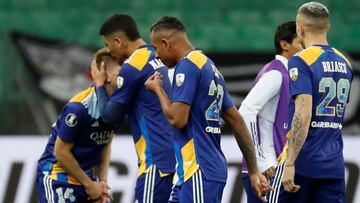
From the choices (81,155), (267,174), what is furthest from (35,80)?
(267,174)

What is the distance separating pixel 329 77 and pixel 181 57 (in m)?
1.01

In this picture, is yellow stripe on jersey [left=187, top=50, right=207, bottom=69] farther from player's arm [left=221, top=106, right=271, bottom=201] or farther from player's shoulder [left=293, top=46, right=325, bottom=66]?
player's shoulder [left=293, top=46, right=325, bottom=66]

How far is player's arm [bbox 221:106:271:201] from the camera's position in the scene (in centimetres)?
733

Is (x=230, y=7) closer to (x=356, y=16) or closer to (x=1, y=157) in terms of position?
(x=356, y=16)

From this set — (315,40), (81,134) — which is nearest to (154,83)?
(315,40)

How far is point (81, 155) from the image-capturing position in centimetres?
851

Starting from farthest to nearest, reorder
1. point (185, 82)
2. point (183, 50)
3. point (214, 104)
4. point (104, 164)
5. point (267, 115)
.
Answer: point (104, 164), point (267, 115), point (183, 50), point (214, 104), point (185, 82)

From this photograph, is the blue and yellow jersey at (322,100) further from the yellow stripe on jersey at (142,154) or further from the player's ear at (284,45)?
the yellow stripe on jersey at (142,154)

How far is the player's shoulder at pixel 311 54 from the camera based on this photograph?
744cm

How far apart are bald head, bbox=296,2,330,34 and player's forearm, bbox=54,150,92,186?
6.65ft

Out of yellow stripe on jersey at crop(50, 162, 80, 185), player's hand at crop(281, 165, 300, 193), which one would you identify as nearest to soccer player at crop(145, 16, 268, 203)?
player's hand at crop(281, 165, 300, 193)

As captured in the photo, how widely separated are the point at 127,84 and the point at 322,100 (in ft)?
4.45

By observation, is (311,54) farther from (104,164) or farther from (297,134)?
(104,164)

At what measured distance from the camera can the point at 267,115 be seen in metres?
8.19
